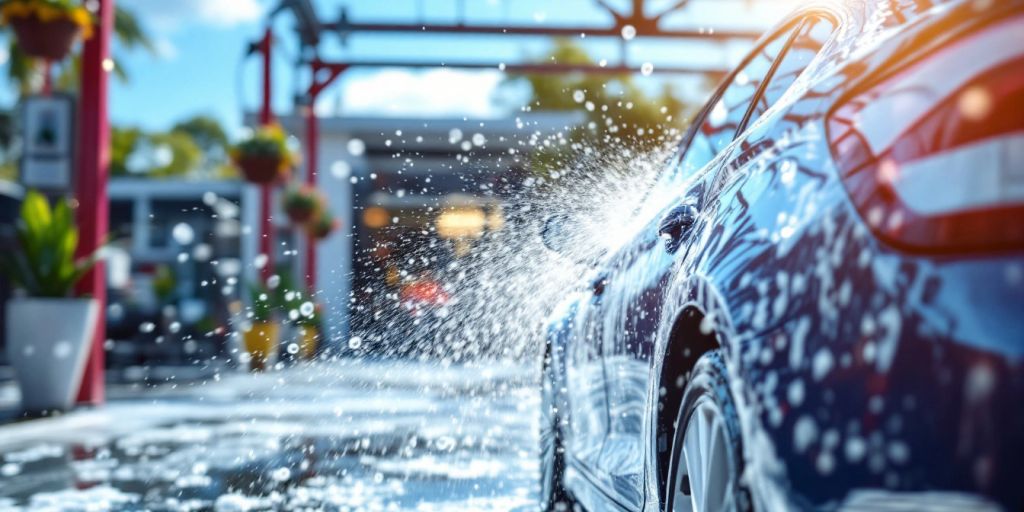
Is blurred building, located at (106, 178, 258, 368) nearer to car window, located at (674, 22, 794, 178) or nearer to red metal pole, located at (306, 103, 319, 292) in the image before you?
red metal pole, located at (306, 103, 319, 292)

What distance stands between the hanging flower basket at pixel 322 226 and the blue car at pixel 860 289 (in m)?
18.0

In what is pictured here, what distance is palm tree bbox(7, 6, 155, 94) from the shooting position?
38250 mm

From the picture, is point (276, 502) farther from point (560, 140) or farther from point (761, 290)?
point (560, 140)

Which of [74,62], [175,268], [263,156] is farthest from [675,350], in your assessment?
[74,62]

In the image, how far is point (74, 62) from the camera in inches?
1516

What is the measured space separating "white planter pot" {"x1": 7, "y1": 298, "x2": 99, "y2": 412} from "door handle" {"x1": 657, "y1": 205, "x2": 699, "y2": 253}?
7.79 meters

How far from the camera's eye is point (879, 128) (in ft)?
5.95

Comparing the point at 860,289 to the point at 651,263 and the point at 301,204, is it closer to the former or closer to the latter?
the point at 651,263

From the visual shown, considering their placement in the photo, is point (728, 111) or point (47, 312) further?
point (47, 312)

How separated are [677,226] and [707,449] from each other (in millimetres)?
672

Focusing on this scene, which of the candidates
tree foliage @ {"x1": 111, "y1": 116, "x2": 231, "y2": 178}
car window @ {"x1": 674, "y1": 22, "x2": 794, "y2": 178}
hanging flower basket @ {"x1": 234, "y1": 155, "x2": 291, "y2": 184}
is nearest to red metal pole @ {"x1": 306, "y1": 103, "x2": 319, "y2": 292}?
hanging flower basket @ {"x1": 234, "y1": 155, "x2": 291, "y2": 184}

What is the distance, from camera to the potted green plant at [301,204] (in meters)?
19.9

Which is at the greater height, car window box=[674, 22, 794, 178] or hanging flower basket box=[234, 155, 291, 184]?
hanging flower basket box=[234, 155, 291, 184]

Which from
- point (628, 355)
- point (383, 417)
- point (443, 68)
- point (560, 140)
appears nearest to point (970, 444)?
point (628, 355)
